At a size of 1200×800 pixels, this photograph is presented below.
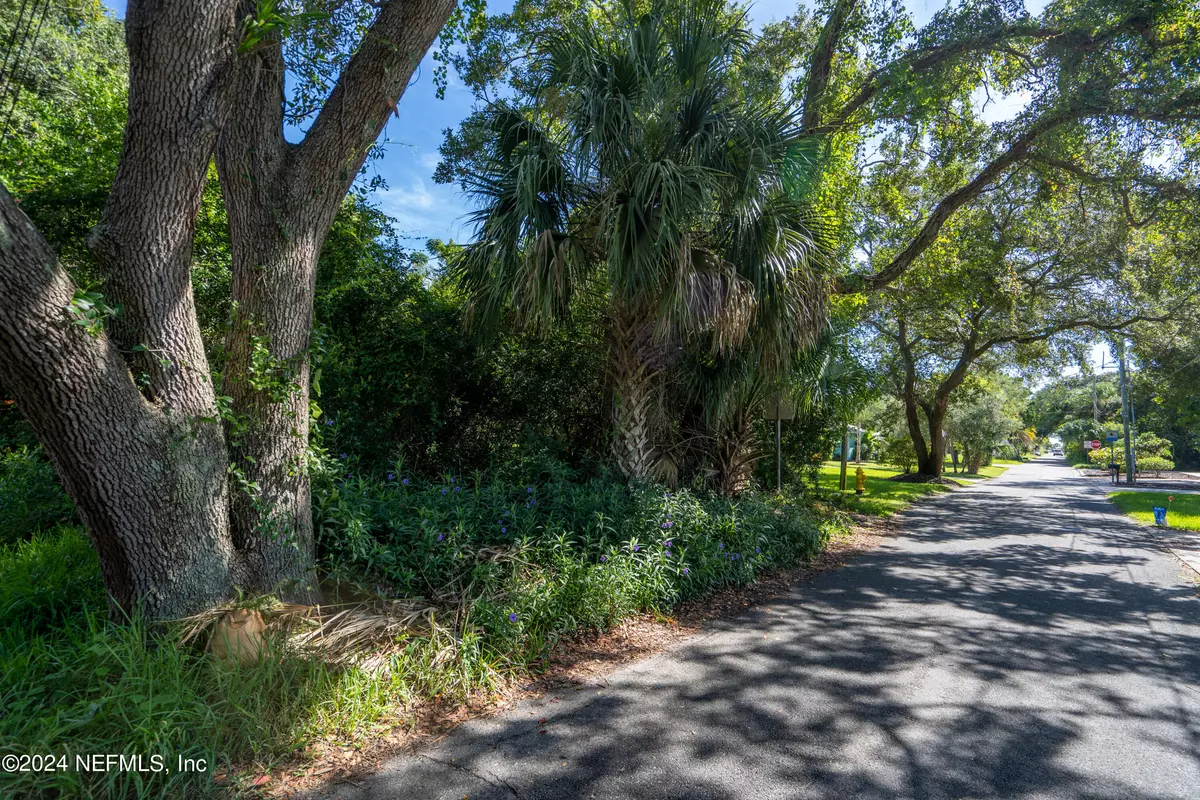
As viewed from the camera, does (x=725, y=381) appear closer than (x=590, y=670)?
No

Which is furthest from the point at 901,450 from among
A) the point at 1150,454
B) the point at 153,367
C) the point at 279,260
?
the point at 153,367

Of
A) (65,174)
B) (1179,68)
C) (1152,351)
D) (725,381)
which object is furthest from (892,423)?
(65,174)

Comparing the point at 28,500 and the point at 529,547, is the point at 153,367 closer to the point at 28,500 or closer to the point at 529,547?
the point at 529,547

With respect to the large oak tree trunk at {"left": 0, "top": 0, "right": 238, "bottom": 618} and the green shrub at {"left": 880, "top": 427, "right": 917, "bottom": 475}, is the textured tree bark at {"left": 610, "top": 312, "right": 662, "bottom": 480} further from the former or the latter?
the green shrub at {"left": 880, "top": 427, "right": 917, "bottom": 475}

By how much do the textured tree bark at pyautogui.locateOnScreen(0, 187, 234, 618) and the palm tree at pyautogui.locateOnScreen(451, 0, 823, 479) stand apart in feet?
11.8

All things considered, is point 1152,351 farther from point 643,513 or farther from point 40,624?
point 40,624

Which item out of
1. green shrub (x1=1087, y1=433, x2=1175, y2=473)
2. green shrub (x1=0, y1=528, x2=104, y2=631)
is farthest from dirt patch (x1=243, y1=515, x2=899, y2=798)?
green shrub (x1=1087, y1=433, x2=1175, y2=473)

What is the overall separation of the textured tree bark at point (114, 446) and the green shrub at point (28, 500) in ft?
9.13

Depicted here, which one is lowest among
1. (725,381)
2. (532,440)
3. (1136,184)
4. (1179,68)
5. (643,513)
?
(643,513)

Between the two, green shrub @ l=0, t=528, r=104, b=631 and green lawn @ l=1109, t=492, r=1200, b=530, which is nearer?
green shrub @ l=0, t=528, r=104, b=631

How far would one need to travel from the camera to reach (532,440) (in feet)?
26.5

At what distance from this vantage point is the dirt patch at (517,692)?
9.71ft

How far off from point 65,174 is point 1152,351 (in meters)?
27.6

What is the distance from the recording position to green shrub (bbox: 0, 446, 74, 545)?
5398 millimetres
